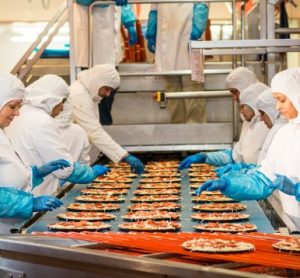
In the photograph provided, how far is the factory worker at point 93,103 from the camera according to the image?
A: 652cm

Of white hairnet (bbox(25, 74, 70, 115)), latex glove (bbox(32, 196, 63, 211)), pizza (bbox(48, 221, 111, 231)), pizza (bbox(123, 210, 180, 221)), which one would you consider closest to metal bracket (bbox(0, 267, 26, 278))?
pizza (bbox(48, 221, 111, 231))

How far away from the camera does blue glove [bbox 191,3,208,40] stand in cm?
738

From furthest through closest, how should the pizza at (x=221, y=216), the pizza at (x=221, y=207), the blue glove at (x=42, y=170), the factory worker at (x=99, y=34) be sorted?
the factory worker at (x=99, y=34) < the blue glove at (x=42, y=170) < the pizza at (x=221, y=207) < the pizza at (x=221, y=216)

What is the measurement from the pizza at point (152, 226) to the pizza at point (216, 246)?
2.20 ft

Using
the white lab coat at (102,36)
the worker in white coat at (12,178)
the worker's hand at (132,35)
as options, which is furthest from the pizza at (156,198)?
the worker's hand at (132,35)

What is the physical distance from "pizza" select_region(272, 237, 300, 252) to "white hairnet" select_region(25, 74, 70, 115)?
2.55 metres

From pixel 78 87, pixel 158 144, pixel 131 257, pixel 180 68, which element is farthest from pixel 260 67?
pixel 131 257

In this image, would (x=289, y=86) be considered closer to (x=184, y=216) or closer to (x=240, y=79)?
(x=184, y=216)

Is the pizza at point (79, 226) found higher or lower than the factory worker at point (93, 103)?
lower

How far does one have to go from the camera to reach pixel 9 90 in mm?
4027

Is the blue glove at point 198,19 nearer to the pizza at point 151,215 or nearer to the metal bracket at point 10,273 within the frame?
the pizza at point 151,215

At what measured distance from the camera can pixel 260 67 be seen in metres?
7.77

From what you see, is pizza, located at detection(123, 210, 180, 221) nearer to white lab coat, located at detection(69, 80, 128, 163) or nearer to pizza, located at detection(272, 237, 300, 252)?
pizza, located at detection(272, 237, 300, 252)

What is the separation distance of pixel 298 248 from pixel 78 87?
13.7 ft
